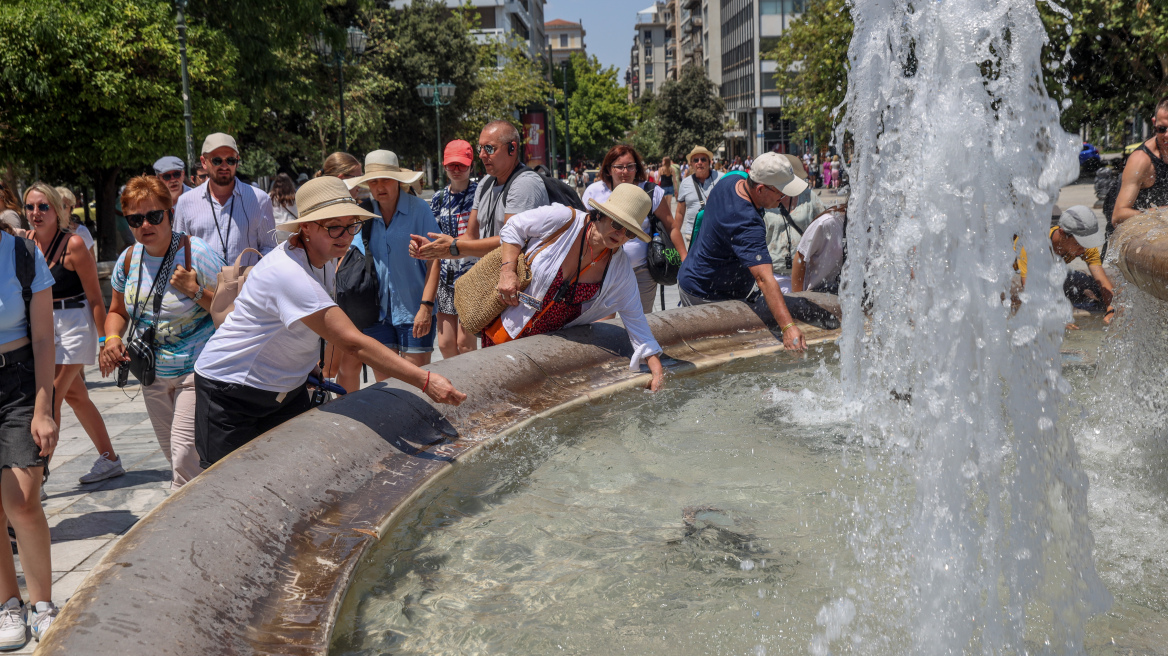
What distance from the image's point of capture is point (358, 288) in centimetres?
552

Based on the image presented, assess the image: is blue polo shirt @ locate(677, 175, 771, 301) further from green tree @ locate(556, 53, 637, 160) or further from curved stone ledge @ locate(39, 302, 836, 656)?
green tree @ locate(556, 53, 637, 160)

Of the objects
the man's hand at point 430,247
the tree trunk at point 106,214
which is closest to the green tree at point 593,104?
the tree trunk at point 106,214

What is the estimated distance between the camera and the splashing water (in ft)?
10.0

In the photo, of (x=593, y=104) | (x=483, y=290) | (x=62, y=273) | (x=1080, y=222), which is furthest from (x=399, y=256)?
(x=593, y=104)

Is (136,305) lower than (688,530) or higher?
higher

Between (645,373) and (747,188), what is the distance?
1350 mm

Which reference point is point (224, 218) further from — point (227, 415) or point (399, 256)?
point (227, 415)

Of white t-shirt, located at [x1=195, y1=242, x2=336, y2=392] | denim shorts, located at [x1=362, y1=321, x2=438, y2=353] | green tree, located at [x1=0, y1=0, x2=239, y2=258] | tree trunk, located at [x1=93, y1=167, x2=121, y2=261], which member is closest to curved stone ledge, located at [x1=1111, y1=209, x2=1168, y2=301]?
white t-shirt, located at [x1=195, y1=242, x2=336, y2=392]

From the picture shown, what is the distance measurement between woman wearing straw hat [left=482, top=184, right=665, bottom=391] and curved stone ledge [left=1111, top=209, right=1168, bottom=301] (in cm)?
211

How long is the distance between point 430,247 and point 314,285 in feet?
6.09

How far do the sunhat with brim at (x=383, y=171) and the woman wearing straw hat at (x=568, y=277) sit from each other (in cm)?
81

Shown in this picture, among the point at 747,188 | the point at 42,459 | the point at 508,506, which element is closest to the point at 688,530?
the point at 508,506

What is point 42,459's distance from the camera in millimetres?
3623

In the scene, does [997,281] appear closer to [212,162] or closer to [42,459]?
[42,459]
